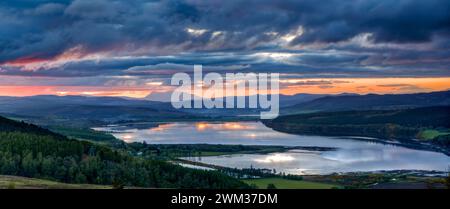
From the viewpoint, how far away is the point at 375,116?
4291 inches

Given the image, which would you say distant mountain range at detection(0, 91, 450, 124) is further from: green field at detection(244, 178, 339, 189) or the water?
green field at detection(244, 178, 339, 189)

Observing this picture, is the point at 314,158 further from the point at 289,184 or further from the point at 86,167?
the point at 86,167

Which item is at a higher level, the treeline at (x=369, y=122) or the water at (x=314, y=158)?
the treeline at (x=369, y=122)

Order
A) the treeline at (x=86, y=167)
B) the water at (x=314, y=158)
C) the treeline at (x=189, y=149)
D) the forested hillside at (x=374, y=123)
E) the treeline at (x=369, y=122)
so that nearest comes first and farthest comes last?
the treeline at (x=86, y=167)
the water at (x=314, y=158)
the treeline at (x=189, y=149)
the forested hillside at (x=374, y=123)
the treeline at (x=369, y=122)

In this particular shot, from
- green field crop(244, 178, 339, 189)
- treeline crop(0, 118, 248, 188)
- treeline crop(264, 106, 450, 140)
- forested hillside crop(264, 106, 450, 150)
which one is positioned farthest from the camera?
treeline crop(264, 106, 450, 140)

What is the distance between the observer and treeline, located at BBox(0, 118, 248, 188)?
32.1 meters

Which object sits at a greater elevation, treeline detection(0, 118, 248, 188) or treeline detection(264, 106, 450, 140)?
treeline detection(264, 106, 450, 140)

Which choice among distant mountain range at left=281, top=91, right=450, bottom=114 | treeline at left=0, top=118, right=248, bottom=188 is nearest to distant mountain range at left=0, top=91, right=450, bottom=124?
distant mountain range at left=281, top=91, right=450, bottom=114

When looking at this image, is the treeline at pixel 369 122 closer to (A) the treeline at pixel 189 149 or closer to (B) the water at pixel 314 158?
(B) the water at pixel 314 158

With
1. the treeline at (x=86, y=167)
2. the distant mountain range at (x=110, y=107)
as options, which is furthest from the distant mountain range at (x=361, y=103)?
the treeline at (x=86, y=167)

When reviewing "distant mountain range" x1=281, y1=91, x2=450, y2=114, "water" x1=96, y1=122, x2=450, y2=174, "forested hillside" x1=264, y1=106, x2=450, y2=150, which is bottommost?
"water" x1=96, y1=122, x2=450, y2=174

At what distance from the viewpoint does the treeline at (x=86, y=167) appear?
105ft
